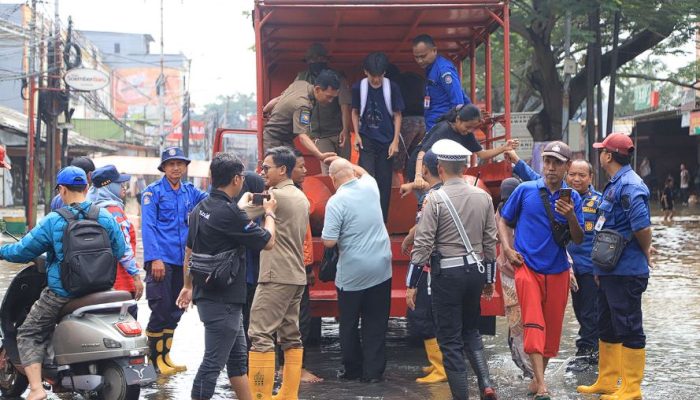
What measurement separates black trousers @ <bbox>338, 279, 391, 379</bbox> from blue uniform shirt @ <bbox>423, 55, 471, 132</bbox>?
192 cm

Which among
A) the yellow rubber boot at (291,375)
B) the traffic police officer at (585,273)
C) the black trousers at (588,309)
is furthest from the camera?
the black trousers at (588,309)

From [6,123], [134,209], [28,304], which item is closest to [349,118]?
[28,304]

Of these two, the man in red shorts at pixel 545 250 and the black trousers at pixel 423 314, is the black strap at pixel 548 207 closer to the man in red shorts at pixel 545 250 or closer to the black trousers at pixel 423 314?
the man in red shorts at pixel 545 250

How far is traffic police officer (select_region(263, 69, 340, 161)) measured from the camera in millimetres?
8516

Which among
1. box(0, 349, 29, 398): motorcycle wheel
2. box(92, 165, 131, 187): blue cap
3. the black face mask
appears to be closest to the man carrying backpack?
box(0, 349, 29, 398): motorcycle wheel

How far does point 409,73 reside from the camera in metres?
10.1

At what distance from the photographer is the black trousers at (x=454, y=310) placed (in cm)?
626

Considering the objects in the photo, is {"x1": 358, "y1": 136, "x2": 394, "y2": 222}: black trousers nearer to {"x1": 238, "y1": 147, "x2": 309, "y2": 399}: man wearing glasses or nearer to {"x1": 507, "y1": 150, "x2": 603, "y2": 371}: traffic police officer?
{"x1": 507, "y1": 150, "x2": 603, "y2": 371}: traffic police officer

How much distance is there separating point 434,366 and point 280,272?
1.85m

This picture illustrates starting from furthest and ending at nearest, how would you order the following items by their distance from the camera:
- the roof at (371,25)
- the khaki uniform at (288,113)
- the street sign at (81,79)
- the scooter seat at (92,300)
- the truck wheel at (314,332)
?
1. the street sign at (81,79)
2. the truck wheel at (314,332)
3. the khaki uniform at (288,113)
4. the roof at (371,25)
5. the scooter seat at (92,300)

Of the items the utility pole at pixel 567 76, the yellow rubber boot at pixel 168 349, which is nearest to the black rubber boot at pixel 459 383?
the yellow rubber boot at pixel 168 349

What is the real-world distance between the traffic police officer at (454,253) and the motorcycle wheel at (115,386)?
1.96 metres

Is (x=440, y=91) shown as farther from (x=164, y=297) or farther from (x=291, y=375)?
(x=291, y=375)

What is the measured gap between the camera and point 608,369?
6973 mm
